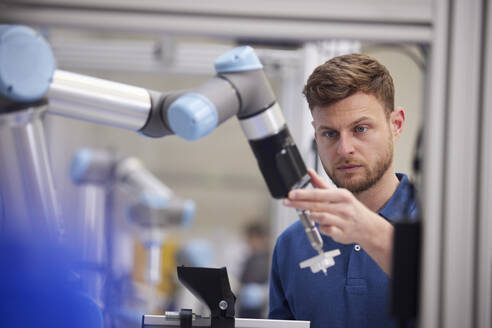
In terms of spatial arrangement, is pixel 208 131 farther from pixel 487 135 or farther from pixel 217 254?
pixel 217 254

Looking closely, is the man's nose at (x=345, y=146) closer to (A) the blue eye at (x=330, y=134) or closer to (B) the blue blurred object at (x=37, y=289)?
(A) the blue eye at (x=330, y=134)

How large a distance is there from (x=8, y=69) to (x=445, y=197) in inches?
20.2

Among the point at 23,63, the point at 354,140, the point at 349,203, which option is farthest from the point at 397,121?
the point at 23,63

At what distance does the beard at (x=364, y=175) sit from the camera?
0.95 m

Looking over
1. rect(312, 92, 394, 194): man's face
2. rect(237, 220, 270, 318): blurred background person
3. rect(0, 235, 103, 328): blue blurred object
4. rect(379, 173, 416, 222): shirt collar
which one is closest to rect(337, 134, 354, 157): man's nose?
rect(312, 92, 394, 194): man's face

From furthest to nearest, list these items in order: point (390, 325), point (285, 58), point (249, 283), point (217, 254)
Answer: point (217, 254) < point (249, 283) < point (285, 58) < point (390, 325)

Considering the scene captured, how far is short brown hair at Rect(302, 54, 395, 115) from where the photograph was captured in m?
0.95

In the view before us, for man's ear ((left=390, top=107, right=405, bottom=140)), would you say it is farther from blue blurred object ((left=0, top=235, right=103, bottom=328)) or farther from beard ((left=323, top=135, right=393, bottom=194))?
blue blurred object ((left=0, top=235, right=103, bottom=328))

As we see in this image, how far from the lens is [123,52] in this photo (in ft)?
6.36

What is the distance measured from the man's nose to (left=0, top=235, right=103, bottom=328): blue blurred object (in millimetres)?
502

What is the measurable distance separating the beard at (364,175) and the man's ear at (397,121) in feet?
0.11

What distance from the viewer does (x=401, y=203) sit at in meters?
0.83

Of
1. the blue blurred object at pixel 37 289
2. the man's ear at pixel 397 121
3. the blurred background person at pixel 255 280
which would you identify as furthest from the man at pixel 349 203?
the blurred background person at pixel 255 280

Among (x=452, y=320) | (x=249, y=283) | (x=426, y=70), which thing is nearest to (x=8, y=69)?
(x=426, y=70)
